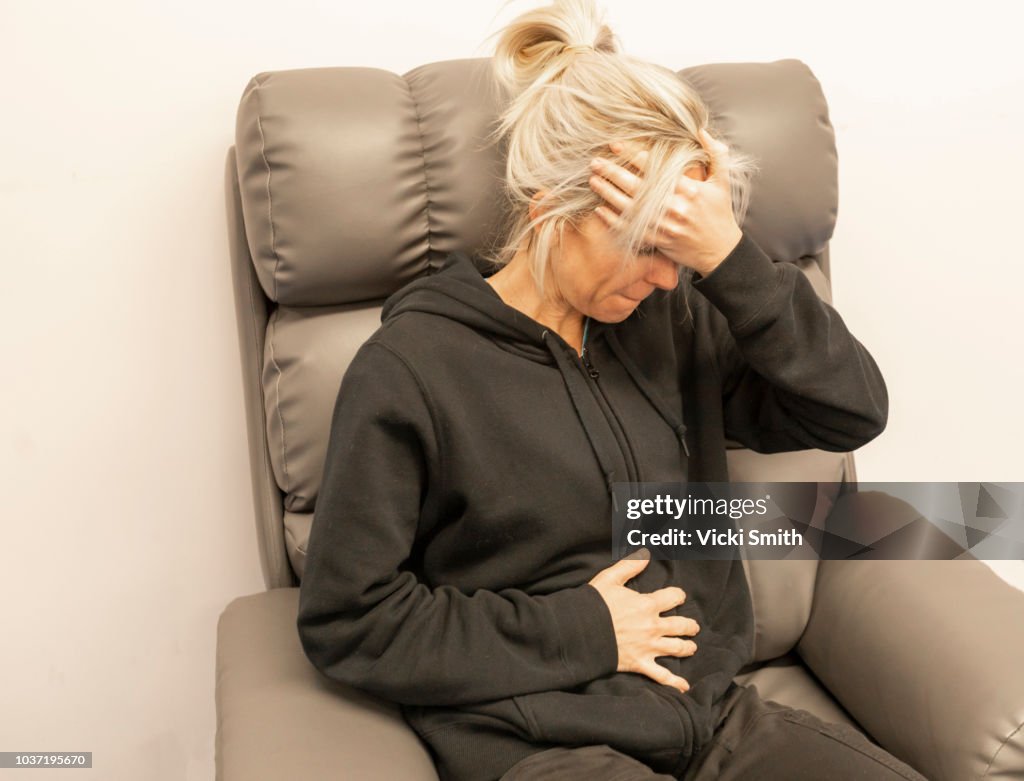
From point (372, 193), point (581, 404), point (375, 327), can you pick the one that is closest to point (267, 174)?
point (372, 193)

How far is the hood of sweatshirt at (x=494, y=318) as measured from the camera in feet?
3.67

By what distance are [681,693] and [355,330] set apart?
0.58m

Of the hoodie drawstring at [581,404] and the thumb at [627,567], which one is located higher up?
the hoodie drawstring at [581,404]

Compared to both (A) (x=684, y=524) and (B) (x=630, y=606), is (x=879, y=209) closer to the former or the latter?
(A) (x=684, y=524)

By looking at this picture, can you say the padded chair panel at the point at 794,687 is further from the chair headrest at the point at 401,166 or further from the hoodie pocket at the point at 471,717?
the chair headrest at the point at 401,166

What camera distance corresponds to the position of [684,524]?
1254mm

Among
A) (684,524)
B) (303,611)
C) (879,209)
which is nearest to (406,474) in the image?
(303,611)

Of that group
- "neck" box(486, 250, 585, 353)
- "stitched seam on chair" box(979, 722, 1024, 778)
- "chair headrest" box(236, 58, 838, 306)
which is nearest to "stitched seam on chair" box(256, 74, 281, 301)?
"chair headrest" box(236, 58, 838, 306)

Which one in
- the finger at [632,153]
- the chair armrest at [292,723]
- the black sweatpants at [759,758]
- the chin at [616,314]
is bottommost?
the black sweatpants at [759,758]

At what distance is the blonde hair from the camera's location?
3.37ft

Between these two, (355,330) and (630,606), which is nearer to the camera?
(630,606)

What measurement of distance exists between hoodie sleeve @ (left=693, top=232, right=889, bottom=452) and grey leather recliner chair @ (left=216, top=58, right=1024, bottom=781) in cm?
15

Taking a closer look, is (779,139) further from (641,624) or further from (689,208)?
(641,624)

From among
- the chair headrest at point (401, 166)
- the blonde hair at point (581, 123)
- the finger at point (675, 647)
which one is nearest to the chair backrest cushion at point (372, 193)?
the chair headrest at point (401, 166)
